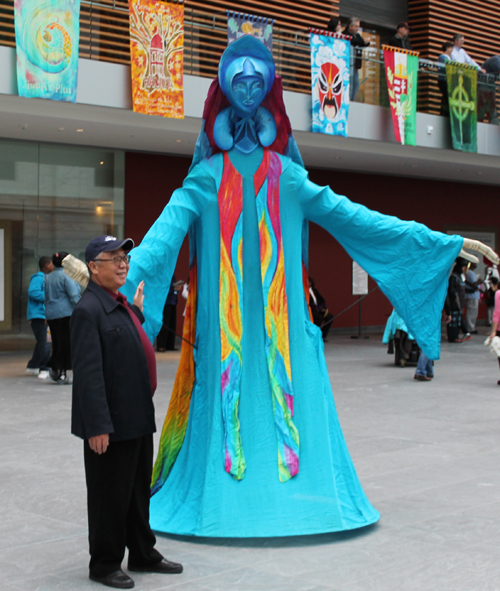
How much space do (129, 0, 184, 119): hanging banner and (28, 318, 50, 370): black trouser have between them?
3.25 metres

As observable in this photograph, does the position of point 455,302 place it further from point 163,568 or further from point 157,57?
point 163,568

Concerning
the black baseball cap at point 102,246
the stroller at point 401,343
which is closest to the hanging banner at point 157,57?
the stroller at point 401,343

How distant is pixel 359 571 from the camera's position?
367 centimetres

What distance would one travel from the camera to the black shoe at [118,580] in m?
3.48

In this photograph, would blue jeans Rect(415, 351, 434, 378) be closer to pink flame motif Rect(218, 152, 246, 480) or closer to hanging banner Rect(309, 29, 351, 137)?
hanging banner Rect(309, 29, 351, 137)

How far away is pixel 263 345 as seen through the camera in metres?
4.30

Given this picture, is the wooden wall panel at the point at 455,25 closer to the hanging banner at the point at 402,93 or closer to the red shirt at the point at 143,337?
the hanging banner at the point at 402,93

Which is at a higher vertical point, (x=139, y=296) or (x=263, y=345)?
(x=139, y=296)

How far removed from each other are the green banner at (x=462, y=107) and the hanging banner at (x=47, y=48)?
305 inches

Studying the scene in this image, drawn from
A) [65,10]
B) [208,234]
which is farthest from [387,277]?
[65,10]

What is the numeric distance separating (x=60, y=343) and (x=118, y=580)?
730 cm

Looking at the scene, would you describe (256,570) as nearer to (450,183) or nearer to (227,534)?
(227,534)

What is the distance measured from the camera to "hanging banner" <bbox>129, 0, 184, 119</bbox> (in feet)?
38.7

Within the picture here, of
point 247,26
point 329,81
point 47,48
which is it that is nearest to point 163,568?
point 47,48
